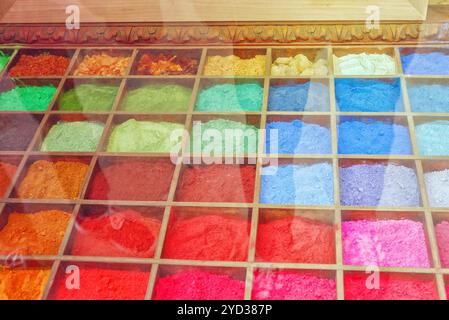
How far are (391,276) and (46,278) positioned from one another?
1268 mm

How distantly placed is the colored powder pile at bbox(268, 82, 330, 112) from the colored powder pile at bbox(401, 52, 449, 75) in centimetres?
45

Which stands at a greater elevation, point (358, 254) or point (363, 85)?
point (363, 85)

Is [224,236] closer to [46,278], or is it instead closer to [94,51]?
[46,278]

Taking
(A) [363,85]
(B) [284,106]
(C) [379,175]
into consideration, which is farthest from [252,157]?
(A) [363,85]

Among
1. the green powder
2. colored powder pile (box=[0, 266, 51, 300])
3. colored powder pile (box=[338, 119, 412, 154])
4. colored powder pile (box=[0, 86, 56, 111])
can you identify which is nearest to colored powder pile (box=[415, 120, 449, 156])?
colored powder pile (box=[338, 119, 412, 154])

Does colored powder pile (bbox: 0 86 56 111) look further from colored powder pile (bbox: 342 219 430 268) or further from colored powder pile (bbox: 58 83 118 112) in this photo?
colored powder pile (bbox: 342 219 430 268)

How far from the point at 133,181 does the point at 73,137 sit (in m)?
0.42

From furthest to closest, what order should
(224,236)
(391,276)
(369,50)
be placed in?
(369,50) < (224,236) < (391,276)

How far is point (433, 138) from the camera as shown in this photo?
2170 millimetres

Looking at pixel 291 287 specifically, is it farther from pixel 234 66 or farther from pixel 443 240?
pixel 234 66

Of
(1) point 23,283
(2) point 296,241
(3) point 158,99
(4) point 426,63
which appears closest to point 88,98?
(3) point 158,99

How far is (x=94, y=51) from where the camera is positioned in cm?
272

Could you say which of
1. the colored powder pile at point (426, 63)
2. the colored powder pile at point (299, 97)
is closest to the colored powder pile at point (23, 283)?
the colored powder pile at point (299, 97)

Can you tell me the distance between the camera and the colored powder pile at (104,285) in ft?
5.87
